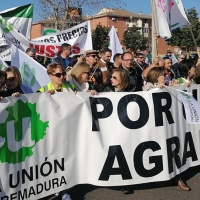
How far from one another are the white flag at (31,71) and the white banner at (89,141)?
64.8 inches

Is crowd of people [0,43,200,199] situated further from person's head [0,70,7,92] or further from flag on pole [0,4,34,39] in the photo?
flag on pole [0,4,34,39]

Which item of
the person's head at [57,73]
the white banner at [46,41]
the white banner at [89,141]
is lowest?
the white banner at [89,141]

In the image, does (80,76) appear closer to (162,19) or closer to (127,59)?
(127,59)

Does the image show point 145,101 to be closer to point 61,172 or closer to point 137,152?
point 137,152

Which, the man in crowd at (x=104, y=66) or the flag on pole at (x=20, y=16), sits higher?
the flag on pole at (x=20, y=16)

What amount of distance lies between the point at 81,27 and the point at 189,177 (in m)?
5.54

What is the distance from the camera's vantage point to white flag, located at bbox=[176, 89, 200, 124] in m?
4.23

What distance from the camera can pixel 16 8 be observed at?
952 centimetres

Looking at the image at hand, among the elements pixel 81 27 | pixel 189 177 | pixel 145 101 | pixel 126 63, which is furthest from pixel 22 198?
pixel 81 27

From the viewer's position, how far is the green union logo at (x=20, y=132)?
12.1ft

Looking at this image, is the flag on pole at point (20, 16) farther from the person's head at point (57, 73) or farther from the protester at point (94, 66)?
the person's head at point (57, 73)

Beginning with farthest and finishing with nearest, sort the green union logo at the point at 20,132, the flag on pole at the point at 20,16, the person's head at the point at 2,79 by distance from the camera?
1. the flag on pole at the point at 20,16
2. the person's head at the point at 2,79
3. the green union logo at the point at 20,132

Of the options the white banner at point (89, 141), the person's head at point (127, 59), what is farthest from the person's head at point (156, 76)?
the person's head at point (127, 59)

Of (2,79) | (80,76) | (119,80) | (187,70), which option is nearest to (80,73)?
(80,76)
